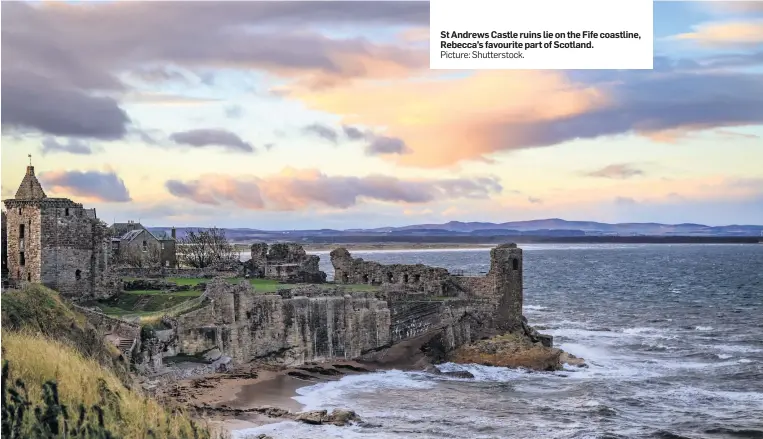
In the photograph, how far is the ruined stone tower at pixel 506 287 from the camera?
50.5 m

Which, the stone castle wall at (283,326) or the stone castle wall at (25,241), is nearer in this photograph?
the stone castle wall at (283,326)

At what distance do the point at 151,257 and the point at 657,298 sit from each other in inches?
2059

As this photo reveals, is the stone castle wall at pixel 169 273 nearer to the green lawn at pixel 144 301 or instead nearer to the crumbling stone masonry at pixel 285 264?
the crumbling stone masonry at pixel 285 264

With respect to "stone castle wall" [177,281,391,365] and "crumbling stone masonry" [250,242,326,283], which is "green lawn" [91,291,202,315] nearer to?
"stone castle wall" [177,281,391,365]

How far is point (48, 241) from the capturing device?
124 ft

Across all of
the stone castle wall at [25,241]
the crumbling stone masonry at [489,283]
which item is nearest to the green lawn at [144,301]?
the stone castle wall at [25,241]

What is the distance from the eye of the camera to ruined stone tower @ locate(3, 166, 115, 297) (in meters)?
37.6

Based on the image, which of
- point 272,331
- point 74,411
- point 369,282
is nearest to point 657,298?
point 369,282

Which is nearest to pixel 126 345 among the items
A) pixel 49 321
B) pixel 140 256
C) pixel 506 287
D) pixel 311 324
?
Result: pixel 49 321

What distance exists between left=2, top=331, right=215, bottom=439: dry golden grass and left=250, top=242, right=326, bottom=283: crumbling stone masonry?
123 feet

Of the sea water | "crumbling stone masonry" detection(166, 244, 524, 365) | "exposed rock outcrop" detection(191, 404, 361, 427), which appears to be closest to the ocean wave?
the sea water

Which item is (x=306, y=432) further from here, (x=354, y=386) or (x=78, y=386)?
(x=78, y=386)

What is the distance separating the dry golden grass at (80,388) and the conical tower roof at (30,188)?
23248mm

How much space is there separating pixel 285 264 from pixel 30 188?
70.2 ft
